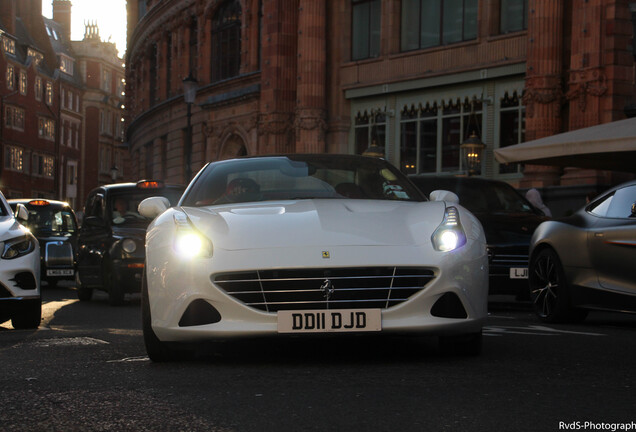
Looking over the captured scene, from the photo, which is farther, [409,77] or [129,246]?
[409,77]

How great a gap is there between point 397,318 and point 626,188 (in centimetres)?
433

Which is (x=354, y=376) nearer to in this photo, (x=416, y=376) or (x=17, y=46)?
(x=416, y=376)

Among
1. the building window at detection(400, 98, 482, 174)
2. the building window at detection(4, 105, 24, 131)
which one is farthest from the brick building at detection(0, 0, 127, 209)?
the building window at detection(400, 98, 482, 174)

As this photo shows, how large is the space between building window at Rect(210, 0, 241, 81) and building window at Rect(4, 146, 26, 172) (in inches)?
1705

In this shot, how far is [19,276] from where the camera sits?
33.3ft

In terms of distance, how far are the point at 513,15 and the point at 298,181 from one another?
2120 centimetres

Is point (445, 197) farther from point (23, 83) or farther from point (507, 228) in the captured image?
point (23, 83)

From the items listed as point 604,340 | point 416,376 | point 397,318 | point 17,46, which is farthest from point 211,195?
point 17,46

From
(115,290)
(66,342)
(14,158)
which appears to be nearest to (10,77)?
(14,158)

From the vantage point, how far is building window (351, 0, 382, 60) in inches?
1267

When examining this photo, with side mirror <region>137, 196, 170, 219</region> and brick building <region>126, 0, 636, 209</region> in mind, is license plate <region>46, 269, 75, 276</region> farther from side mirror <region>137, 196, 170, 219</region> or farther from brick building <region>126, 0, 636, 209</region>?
side mirror <region>137, 196, 170, 219</region>

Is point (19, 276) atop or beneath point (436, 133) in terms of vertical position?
beneath

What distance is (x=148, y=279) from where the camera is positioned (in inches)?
264

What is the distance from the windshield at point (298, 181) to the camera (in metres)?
7.60
